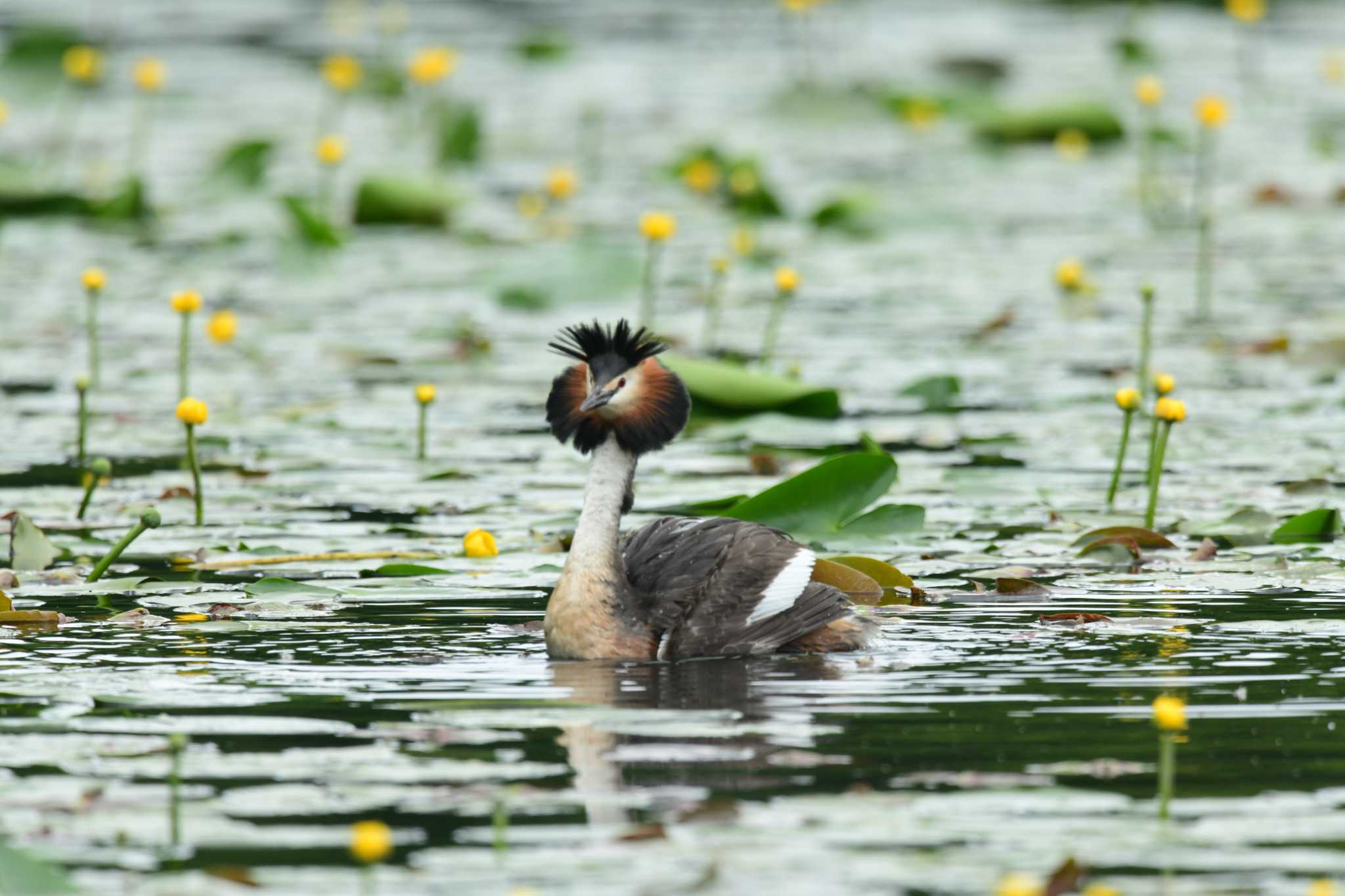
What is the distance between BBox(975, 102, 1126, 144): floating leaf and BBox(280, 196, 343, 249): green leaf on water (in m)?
7.33

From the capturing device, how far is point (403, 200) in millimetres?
17062

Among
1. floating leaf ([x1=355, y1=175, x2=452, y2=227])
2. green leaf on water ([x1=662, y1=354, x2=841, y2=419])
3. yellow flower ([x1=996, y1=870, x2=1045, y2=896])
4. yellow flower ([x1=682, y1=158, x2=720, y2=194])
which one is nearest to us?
yellow flower ([x1=996, y1=870, x2=1045, y2=896])

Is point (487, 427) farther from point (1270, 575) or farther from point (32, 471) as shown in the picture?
point (1270, 575)

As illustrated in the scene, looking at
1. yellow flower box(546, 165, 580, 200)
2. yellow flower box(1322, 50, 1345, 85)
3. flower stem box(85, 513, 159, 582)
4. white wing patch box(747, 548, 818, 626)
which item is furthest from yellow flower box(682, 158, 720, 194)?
white wing patch box(747, 548, 818, 626)

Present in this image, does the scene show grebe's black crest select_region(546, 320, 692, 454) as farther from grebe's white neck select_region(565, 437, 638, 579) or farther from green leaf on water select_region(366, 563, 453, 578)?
green leaf on water select_region(366, 563, 453, 578)

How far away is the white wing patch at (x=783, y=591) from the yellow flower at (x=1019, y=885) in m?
2.38

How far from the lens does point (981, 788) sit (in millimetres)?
5492

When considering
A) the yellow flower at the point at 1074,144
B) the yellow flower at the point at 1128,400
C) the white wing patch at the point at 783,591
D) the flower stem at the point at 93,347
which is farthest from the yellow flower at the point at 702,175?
the white wing patch at the point at 783,591

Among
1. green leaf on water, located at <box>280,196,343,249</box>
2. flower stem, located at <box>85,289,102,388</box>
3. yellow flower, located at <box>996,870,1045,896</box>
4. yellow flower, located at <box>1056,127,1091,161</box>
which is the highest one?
yellow flower, located at <box>1056,127,1091,161</box>

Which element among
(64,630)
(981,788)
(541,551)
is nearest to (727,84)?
(541,551)

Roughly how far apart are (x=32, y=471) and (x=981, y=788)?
572 centimetres

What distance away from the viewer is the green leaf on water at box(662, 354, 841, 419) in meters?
10.8

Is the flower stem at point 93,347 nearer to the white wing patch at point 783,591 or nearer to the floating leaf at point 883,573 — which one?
the floating leaf at point 883,573

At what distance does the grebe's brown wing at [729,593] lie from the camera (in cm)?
716
